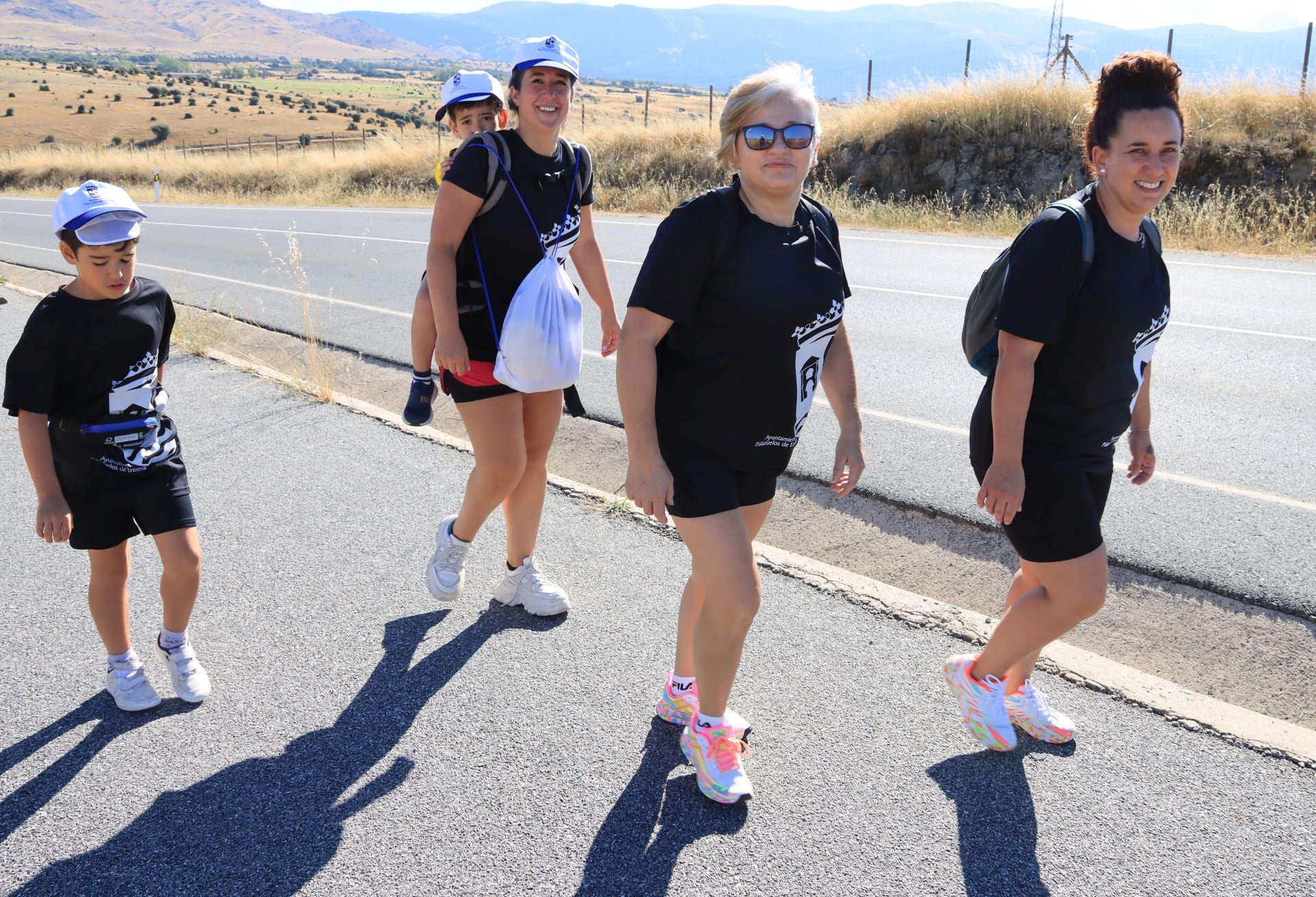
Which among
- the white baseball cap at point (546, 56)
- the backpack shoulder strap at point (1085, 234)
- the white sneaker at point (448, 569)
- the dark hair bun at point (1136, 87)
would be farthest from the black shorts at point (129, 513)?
the dark hair bun at point (1136, 87)

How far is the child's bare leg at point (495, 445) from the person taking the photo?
370 centimetres

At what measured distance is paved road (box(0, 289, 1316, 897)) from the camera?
2604 millimetres

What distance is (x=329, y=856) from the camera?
2.66 metres

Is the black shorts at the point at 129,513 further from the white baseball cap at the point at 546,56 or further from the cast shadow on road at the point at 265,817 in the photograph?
the white baseball cap at the point at 546,56

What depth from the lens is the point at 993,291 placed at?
9.45 feet

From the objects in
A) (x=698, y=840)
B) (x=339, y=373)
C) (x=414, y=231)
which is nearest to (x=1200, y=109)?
(x=414, y=231)

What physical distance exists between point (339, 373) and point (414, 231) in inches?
351

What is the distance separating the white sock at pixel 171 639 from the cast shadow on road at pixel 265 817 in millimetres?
568

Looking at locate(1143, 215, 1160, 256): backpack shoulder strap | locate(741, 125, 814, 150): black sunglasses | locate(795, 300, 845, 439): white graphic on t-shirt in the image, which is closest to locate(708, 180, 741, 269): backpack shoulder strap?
locate(741, 125, 814, 150): black sunglasses

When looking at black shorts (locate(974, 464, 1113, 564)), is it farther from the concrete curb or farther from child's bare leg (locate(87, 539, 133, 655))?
child's bare leg (locate(87, 539, 133, 655))

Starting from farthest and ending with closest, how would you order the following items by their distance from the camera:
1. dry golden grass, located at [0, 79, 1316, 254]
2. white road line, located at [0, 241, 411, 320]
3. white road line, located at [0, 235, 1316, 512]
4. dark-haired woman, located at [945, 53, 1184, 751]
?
dry golden grass, located at [0, 79, 1316, 254] → white road line, located at [0, 241, 411, 320] → white road line, located at [0, 235, 1316, 512] → dark-haired woman, located at [945, 53, 1184, 751]

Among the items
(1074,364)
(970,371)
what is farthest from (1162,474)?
(1074,364)

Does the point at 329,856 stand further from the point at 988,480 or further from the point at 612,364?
the point at 612,364

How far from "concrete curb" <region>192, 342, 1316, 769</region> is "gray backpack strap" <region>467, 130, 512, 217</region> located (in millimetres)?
1242
